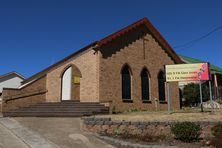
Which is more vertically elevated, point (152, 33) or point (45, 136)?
point (152, 33)

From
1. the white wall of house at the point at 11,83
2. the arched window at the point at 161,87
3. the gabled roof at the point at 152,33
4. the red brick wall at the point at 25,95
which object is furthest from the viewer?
the white wall of house at the point at 11,83

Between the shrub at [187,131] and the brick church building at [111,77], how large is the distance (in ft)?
30.8

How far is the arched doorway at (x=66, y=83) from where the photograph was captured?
23.0 meters

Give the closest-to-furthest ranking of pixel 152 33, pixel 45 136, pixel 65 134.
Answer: pixel 45 136 → pixel 65 134 → pixel 152 33

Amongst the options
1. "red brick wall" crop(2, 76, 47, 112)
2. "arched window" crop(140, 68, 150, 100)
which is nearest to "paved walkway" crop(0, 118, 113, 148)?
"red brick wall" crop(2, 76, 47, 112)

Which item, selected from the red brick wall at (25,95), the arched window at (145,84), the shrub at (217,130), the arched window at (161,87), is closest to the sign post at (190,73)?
the shrub at (217,130)

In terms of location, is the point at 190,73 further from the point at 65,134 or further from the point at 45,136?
the point at 45,136

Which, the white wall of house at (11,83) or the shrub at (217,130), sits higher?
the white wall of house at (11,83)

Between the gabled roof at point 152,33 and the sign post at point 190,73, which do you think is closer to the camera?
the sign post at point 190,73

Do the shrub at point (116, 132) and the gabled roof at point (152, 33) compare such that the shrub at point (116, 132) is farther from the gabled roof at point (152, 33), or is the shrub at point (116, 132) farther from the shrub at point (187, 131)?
the gabled roof at point (152, 33)

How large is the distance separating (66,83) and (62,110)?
445cm

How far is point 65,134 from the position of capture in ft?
40.8

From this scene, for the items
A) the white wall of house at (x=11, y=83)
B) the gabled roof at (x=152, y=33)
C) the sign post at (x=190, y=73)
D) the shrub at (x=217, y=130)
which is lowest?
the shrub at (x=217, y=130)

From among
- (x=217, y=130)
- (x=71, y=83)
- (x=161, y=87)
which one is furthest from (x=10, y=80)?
(x=217, y=130)
